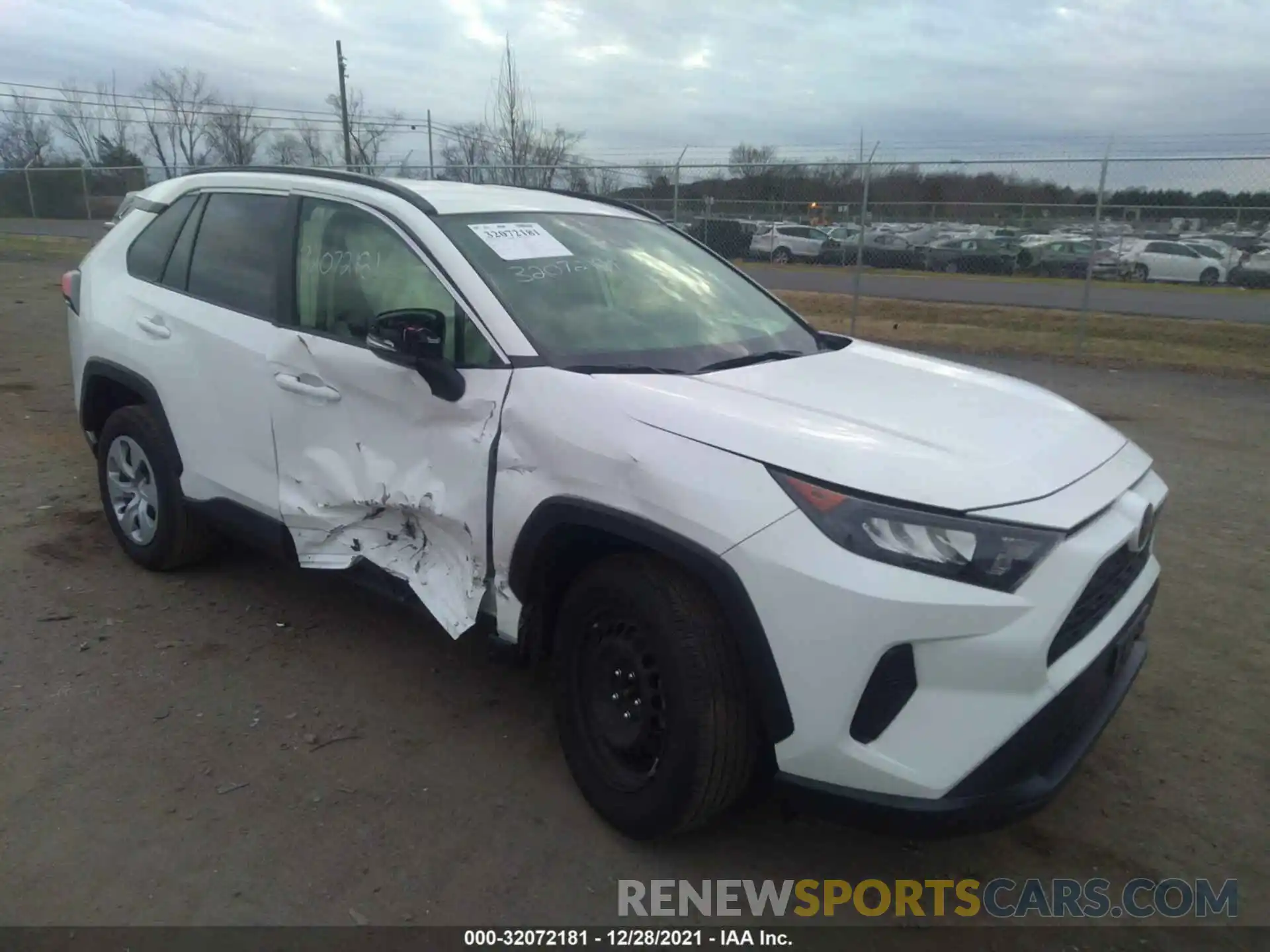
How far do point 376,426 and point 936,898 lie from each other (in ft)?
7.67

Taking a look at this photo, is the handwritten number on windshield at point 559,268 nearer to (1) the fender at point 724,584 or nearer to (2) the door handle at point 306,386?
(2) the door handle at point 306,386

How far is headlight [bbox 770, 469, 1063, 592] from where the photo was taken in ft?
7.41

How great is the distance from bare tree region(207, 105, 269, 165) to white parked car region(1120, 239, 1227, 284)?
33.0 m

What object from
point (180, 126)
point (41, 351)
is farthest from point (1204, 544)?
point (180, 126)

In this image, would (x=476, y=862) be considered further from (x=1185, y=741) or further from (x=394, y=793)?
(x=1185, y=741)

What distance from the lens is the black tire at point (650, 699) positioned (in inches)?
98.3

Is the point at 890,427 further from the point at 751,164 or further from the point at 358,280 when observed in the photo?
the point at 751,164

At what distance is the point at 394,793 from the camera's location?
3.09 metres

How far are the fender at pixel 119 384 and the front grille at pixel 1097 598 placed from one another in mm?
3597

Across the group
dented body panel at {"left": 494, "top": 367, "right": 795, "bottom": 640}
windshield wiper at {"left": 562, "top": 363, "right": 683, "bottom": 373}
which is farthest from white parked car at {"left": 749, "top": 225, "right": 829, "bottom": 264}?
dented body panel at {"left": 494, "top": 367, "right": 795, "bottom": 640}

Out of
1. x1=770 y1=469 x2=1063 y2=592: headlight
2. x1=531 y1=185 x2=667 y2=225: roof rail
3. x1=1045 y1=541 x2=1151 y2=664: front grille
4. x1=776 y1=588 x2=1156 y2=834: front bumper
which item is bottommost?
x1=776 y1=588 x2=1156 y2=834: front bumper

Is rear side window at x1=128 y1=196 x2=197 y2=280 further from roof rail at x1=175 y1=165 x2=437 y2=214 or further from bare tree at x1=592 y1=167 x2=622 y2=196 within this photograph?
bare tree at x1=592 y1=167 x2=622 y2=196

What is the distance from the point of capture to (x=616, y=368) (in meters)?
3.04

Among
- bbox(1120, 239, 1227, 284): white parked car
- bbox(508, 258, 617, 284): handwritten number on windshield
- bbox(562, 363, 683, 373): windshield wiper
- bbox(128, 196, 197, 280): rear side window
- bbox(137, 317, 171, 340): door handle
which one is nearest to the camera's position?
bbox(562, 363, 683, 373): windshield wiper
